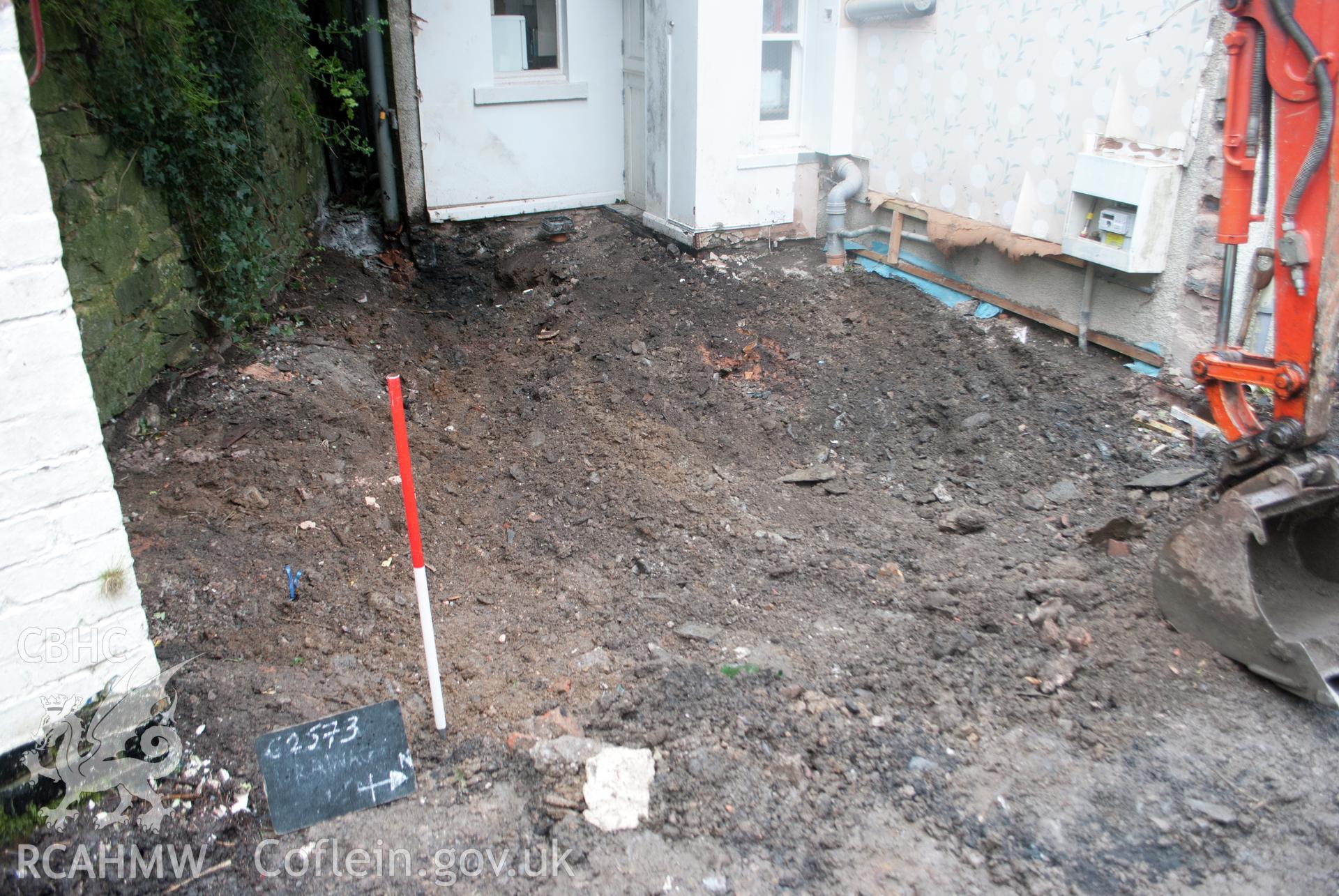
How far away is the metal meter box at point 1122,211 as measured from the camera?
5.26 meters

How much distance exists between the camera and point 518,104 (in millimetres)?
8312

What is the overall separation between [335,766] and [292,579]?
1222mm

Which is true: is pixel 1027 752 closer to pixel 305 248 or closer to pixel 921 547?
pixel 921 547

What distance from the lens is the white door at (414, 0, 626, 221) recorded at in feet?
26.0

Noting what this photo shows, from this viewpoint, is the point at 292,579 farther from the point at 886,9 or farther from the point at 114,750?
the point at 886,9

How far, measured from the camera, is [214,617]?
12.2 feet

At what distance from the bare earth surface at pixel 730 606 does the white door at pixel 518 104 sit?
83.8 inches

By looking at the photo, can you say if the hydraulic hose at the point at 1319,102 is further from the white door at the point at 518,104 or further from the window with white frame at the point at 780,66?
the white door at the point at 518,104

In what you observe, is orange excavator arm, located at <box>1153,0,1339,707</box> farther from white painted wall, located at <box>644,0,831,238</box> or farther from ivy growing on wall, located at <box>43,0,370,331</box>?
ivy growing on wall, located at <box>43,0,370,331</box>

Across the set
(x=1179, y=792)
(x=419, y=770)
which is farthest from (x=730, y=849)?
(x=1179, y=792)

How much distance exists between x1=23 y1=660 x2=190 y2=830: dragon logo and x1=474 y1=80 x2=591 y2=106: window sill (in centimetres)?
627

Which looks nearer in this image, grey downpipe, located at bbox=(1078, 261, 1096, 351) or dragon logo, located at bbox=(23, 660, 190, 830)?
dragon logo, located at bbox=(23, 660, 190, 830)

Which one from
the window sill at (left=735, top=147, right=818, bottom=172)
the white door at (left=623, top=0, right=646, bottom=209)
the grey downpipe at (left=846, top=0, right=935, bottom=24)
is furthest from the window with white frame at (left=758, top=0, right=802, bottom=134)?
the white door at (left=623, top=0, right=646, bottom=209)

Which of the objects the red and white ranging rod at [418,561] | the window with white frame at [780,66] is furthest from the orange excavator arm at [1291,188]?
the window with white frame at [780,66]
